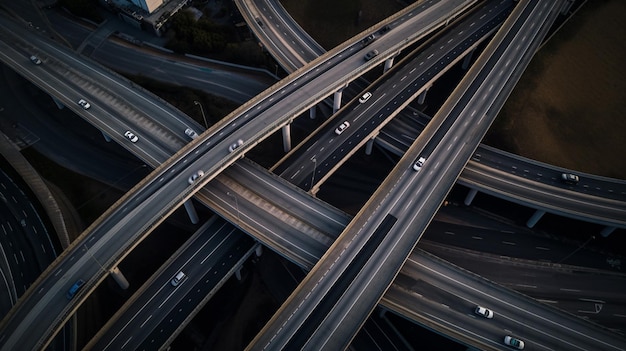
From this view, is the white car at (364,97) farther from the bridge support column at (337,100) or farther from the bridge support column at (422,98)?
the bridge support column at (422,98)

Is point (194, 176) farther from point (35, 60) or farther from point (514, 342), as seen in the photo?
point (514, 342)

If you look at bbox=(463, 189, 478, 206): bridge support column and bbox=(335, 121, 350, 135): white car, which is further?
bbox=(335, 121, 350, 135): white car

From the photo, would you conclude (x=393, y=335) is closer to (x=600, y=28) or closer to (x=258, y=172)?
(x=258, y=172)

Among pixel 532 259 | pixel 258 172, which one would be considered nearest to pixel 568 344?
pixel 532 259

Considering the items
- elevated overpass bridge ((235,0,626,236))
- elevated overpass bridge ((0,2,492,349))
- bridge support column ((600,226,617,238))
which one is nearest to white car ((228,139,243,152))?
elevated overpass bridge ((0,2,492,349))

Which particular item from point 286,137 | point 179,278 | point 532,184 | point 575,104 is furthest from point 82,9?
point 575,104

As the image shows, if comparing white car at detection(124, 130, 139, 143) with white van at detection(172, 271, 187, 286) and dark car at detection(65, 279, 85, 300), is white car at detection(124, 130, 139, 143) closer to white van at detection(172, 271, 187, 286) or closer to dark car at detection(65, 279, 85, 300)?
white van at detection(172, 271, 187, 286)

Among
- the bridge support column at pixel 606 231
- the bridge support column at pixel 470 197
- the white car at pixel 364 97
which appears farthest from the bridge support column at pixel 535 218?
the white car at pixel 364 97
